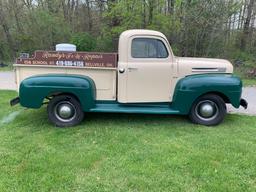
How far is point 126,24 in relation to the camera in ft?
50.2

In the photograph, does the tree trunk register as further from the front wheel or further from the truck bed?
the truck bed

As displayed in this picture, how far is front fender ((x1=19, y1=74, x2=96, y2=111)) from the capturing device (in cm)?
563

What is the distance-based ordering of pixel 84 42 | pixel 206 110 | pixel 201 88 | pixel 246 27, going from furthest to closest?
pixel 246 27 < pixel 84 42 < pixel 206 110 < pixel 201 88

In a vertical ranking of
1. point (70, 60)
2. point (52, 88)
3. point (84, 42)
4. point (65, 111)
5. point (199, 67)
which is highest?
point (70, 60)

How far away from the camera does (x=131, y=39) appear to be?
19.1ft

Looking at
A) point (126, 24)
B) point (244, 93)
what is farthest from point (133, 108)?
point (126, 24)

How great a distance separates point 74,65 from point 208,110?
277cm

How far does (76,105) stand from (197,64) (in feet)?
8.26

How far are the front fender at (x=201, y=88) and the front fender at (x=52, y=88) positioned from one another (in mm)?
1686

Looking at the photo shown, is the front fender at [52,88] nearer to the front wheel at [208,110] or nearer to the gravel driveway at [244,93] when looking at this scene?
the front wheel at [208,110]

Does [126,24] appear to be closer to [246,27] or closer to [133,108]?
[246,27]

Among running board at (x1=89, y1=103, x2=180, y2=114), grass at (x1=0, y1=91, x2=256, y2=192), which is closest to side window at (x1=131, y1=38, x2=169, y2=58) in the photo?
running board at (x1=89, y1=103, x2=180, y2=114)

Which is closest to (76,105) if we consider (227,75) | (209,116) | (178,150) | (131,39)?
(131,39)

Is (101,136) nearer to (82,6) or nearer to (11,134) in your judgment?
(11,134)
